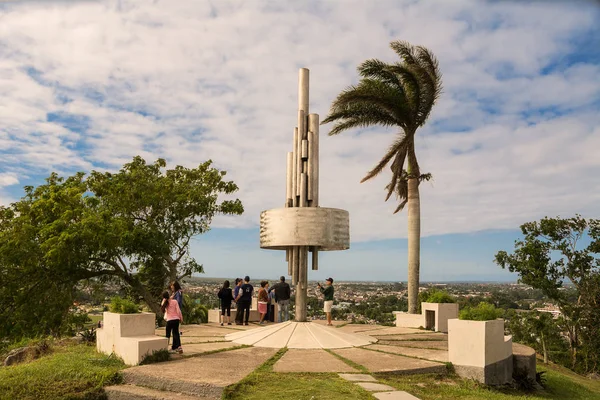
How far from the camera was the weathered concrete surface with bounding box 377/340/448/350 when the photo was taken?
12.8m

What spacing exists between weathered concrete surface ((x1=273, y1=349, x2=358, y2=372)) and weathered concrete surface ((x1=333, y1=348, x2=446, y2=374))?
0.41 m

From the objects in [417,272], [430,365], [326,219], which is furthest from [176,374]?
[417,272]

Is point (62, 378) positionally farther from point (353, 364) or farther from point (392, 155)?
point (392, 155)

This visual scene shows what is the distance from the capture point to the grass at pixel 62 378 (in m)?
8.60

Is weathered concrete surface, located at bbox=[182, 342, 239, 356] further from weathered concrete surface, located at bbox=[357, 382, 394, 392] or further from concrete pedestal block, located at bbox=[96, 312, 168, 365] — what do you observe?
weathered concrete surface, located at bbox=[357, 382, 394, 392]

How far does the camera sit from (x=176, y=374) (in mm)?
8781

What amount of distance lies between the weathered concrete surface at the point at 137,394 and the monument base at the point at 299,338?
3.89 metres

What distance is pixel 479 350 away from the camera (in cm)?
994

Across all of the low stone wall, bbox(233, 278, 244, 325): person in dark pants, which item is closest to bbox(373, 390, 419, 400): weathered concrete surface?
bbox(233, 278, 244, 325): person in dark pants

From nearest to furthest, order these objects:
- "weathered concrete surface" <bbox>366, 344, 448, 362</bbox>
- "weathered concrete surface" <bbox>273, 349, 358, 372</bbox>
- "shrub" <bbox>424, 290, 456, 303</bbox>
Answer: "weathered concrete surface" <bbox>273, 349, 358, 372</bbox>
"weathered concrete surface" <bbox>366, 344, 448, 362</bbox>
"shrub" <bbox>424, 290, 456, 303</bbox>

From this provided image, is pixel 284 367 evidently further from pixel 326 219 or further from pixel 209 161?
pixel 209 161

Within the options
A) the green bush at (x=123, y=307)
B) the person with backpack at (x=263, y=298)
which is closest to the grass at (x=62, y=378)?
the green bush at (x=123, y=307)

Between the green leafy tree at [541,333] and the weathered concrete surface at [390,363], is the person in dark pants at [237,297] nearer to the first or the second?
the weathered concrete surface at [390,363]

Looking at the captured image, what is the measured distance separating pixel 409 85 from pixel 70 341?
556 inches
